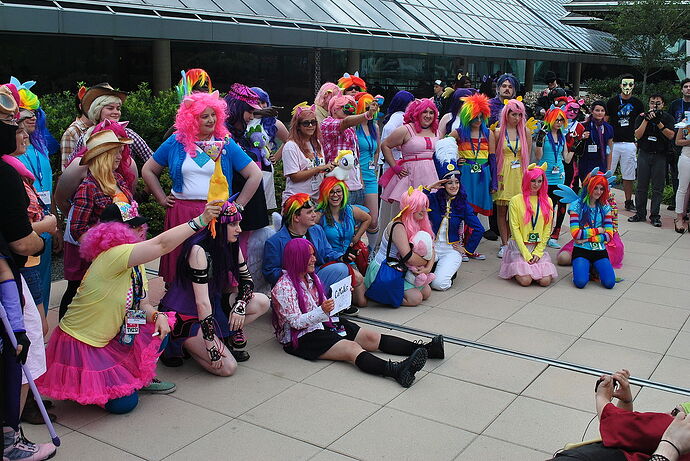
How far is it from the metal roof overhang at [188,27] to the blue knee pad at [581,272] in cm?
802

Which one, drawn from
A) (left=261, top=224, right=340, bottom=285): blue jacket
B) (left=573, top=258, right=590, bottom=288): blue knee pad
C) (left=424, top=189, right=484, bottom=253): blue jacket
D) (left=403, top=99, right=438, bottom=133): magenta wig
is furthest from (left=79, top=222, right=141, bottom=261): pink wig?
(left=573, top=258, right=590, bottom=288): blue knee pad

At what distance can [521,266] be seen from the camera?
7.47m

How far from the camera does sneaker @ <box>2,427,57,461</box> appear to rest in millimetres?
3699

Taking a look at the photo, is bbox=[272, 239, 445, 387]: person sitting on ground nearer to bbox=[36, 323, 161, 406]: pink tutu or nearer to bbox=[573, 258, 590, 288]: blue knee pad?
bbox=[36, 323, 161, 406]: pink tutu

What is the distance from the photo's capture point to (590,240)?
749 centimetres

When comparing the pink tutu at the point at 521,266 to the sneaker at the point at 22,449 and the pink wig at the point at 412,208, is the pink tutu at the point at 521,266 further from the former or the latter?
the sneaker at the point at 22,449

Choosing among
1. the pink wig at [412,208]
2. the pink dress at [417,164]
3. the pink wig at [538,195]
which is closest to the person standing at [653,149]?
the pink wig at [538,195]

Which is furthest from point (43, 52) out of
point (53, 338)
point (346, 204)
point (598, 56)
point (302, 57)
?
A: point (598, 56)

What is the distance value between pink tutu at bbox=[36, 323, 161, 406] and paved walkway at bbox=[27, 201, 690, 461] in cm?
19

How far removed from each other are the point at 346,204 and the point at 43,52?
8.15 metres

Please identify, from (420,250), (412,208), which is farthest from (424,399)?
(412,208)

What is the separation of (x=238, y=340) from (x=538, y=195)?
3.93 metres

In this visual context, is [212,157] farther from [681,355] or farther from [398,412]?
[681,355]

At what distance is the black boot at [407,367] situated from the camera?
487 centimetres
